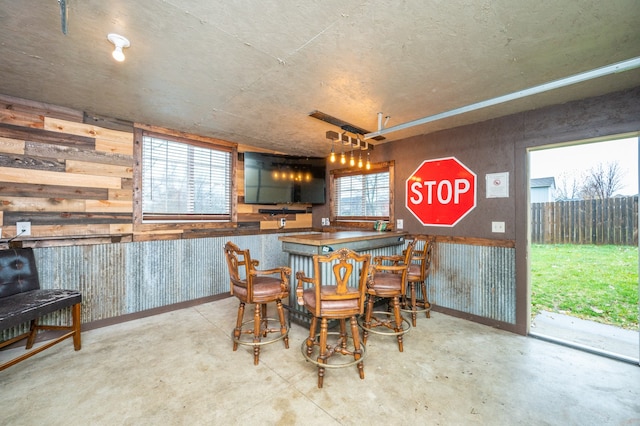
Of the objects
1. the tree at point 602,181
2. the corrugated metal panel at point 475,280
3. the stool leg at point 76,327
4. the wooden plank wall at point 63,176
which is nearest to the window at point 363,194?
the corrugated metal panel at point 475,280

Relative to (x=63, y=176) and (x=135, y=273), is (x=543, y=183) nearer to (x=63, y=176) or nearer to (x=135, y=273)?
(x=135, y=273)

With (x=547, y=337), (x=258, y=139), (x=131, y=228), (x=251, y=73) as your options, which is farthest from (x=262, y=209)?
(x=547, y=337)

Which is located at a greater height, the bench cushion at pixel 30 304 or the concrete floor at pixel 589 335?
the bench cushion at pixel 30 304

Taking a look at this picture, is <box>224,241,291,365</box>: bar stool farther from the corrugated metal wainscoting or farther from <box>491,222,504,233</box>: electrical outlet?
<box>491,222,504,233</box>: electrical outlet

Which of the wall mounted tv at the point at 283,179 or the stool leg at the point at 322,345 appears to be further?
the wall mounted tv at the point at 283,179

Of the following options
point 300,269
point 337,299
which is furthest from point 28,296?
point 337,299

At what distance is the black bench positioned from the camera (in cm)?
223

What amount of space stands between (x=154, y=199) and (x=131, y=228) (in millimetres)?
490

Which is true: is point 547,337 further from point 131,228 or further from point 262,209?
point 131,228

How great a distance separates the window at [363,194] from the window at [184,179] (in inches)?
79.6

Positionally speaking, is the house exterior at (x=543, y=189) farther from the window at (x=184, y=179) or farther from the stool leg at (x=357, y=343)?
the window at (x=184, y=179)

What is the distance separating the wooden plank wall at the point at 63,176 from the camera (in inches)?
105

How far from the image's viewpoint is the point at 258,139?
4.14 meters

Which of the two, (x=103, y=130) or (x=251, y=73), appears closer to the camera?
(x=251, y=73)
